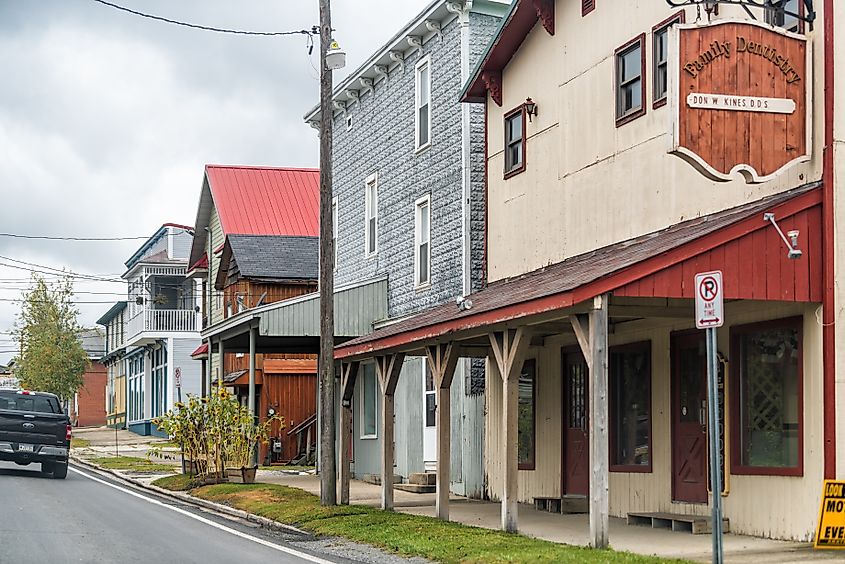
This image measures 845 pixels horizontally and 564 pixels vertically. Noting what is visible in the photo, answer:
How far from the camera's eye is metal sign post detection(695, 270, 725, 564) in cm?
1061

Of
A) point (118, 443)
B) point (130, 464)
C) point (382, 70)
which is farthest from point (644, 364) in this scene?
point (118, 443)

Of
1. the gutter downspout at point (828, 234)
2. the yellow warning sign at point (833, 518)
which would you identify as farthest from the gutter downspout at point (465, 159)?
the yellow warning sign at point (833, 518)

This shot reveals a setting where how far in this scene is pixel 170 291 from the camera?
61.1 m

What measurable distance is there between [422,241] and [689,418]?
10.2 m

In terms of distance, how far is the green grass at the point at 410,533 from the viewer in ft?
43.0

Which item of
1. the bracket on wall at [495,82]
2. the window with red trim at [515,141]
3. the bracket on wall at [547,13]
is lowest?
the window with red trim at [515,141]

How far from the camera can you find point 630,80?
17.8 metres

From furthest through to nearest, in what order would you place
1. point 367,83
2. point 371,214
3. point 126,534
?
point 371,214 → point 367,83 → point 126,534

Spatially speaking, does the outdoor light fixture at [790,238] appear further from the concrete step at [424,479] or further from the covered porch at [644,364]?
the concrete step at [424,479]

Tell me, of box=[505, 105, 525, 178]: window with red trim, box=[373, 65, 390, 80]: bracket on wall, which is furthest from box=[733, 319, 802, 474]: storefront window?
box=[373, 65, 390, 80]: bracket on wall

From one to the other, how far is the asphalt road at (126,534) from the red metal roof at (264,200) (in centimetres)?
1819

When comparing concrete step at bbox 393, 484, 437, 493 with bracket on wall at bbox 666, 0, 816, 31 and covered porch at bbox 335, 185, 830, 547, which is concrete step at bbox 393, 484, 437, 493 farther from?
bracket on wall at bbox 666, 0, 816, 31

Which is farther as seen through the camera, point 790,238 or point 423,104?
point 423,104

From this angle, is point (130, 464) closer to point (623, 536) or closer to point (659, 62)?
point (623, 536)
